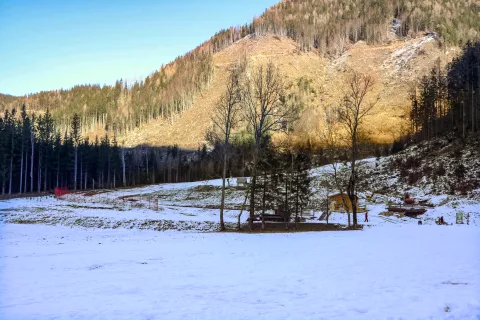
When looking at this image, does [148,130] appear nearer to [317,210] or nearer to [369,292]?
[317,210]

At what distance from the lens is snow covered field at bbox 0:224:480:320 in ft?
21.7

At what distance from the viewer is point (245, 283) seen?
29.1ft

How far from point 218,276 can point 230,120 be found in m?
17.7

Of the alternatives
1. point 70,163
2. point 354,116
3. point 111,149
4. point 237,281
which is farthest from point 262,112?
point 111,149

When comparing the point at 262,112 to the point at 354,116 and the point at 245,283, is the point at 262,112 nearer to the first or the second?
the point at 354,116

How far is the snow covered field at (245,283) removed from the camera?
661cm

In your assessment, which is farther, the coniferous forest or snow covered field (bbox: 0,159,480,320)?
the coniferous forest

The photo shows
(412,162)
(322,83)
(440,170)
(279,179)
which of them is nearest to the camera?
(279,179)

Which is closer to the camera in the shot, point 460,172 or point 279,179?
point 279,179

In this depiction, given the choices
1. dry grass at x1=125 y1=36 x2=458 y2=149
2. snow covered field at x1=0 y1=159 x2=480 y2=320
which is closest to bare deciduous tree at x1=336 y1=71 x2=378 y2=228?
snow covered field at x1=0 y1=159 x2=480 y2=320

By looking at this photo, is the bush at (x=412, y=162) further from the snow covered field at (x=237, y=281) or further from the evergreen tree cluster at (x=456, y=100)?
the snow covered field at (x=237, y=281)

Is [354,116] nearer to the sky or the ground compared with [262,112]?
nearer to the sky

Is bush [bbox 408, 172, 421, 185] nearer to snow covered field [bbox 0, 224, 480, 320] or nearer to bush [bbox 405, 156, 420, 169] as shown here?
bush [bbox 405, 156, 420, 169]

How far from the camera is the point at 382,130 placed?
12206 centimetres
